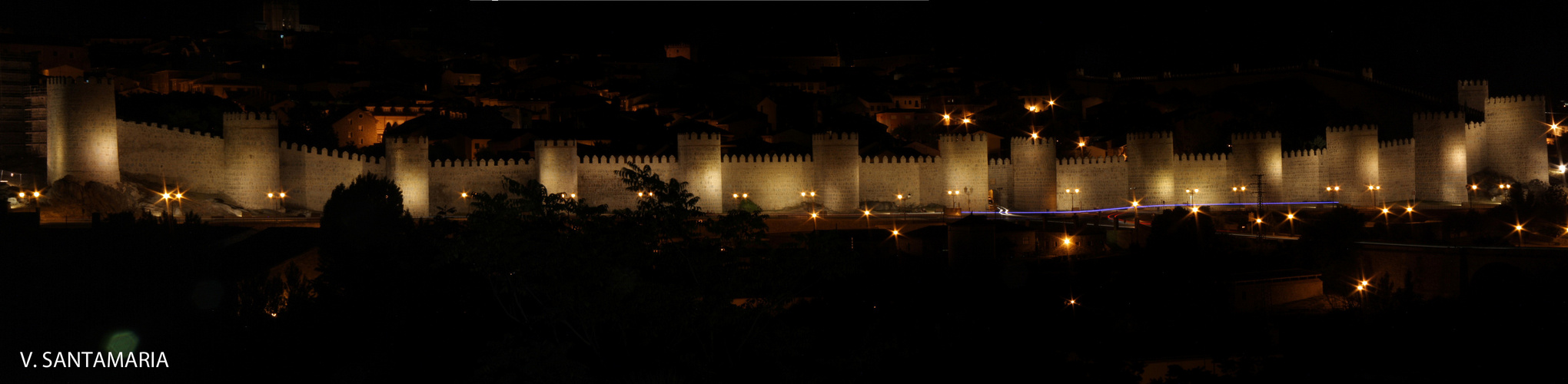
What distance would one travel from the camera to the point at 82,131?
1070 inches

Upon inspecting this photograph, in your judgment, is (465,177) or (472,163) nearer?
(465,177)

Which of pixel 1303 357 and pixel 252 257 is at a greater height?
pixel 252 257

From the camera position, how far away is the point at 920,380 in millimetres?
17812

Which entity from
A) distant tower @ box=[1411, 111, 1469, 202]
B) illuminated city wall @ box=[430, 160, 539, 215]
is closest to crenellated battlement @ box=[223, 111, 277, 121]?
illuminated city wall @ box=[430, 160, 539, 215]

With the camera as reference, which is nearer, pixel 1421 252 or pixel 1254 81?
pixel 1421 252

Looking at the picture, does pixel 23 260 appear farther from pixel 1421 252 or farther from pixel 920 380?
pixel 1421 252

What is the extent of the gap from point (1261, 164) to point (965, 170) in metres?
8.46

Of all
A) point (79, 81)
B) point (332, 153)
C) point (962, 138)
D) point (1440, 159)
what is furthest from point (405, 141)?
point (1440, 159)

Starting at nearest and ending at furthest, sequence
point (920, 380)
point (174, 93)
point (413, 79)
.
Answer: point (920, 380) < point (174, 93) < point (413, 79)

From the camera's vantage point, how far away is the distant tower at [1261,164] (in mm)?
33844

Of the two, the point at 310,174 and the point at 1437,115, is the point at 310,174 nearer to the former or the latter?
the point at 310,174

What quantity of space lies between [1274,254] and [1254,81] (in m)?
34.7

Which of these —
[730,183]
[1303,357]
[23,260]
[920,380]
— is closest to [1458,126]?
[1303,357]

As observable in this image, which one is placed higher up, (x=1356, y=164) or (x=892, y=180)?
(x=1356, y=164)
